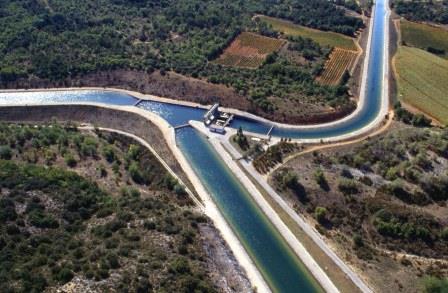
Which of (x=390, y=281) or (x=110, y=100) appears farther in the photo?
(x=110, y=100)

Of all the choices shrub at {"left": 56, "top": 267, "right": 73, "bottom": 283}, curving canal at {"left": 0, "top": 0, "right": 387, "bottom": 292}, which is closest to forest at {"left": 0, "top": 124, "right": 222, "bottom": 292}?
shrub at {"left": 56, "top": 267, "right": 73, "bottom": 283}

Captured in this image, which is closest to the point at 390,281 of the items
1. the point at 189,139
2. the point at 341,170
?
the point at 341,170

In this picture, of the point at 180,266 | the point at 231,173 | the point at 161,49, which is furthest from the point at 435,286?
the point at 161,49

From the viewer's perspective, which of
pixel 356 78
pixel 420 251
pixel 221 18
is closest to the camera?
pixel 420 251

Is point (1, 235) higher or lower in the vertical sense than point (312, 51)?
lower

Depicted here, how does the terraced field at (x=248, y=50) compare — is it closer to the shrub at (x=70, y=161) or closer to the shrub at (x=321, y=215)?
the shrub at (x=70, y=161)

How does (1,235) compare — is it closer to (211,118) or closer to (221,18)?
(211,118)

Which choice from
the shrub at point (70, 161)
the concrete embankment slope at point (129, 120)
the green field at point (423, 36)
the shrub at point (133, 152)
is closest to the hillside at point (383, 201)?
the concrete embankment slope at point (129, 120)

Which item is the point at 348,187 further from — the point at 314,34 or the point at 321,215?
the point at 314,34
